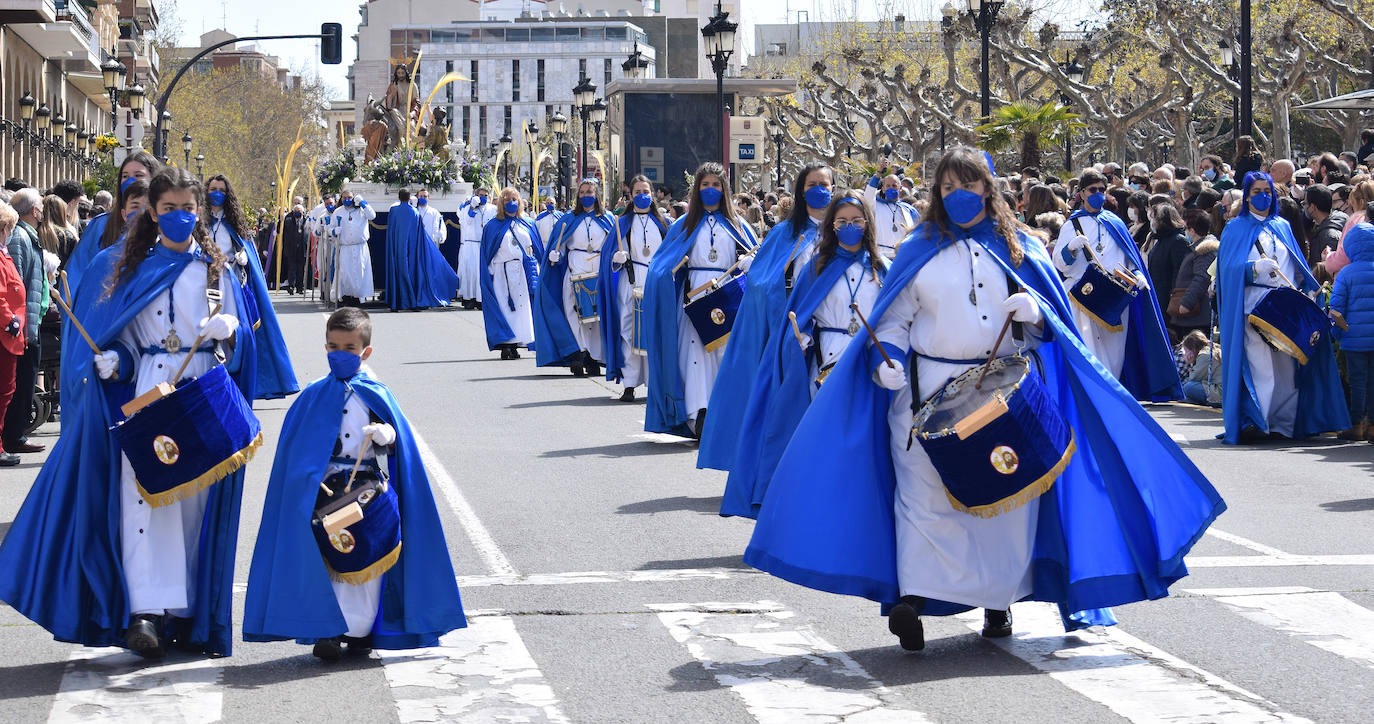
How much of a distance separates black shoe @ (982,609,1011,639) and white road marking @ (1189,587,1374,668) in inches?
42.0

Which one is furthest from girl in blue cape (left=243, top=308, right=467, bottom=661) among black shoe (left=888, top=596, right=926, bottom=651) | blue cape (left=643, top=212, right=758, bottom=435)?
blue cape (left=643, top=212, right=758, bottom=435)

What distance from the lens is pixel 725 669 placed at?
693cm

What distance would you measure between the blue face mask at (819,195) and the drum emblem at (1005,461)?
12.1ft

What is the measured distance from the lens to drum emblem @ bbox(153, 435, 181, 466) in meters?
6.90

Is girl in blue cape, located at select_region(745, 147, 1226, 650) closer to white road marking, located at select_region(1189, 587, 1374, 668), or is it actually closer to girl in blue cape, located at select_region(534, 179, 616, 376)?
white road marking, located at select_region(1189, 587, 1374, 668)

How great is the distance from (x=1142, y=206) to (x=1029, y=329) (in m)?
11.8

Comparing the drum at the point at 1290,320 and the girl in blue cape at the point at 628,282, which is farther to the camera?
the girl in blue cape at the point at 628,282

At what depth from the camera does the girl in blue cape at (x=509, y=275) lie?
869 inches

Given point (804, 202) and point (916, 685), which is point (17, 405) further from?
point (916, 685)

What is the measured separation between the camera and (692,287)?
45.0 ft

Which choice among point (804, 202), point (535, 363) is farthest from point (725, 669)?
point (535, 363)

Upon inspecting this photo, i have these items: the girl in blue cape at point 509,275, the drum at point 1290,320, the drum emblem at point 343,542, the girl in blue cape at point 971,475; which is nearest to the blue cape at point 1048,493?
the girl in blue cape at point 971,475

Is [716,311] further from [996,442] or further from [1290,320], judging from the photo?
[996,442]

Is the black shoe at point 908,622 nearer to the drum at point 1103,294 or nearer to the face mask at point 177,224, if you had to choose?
the face mask at point 177,224
